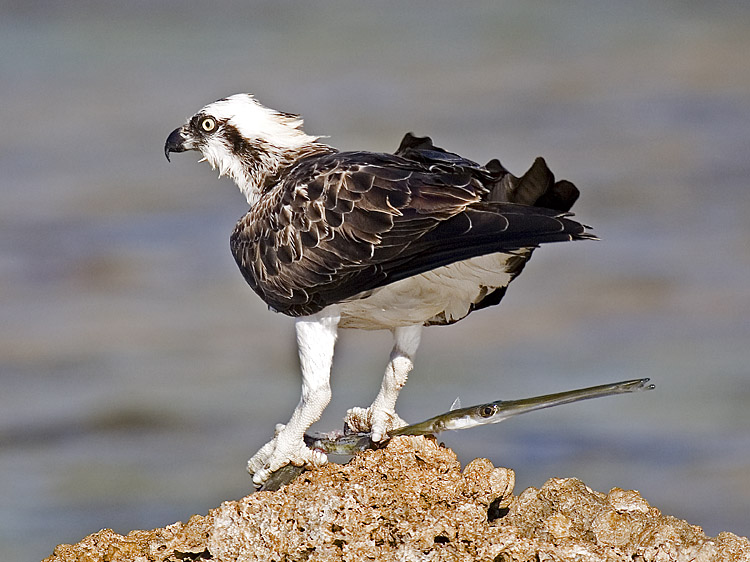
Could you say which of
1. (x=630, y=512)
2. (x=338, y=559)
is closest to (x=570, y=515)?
(x=630, y=512)

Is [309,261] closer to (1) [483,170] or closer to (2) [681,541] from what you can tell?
(1) [483,170]

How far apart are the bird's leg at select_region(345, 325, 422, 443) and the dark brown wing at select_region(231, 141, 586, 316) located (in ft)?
3.05

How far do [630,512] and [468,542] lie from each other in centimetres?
154

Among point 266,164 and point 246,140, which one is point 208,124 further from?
point 266,164

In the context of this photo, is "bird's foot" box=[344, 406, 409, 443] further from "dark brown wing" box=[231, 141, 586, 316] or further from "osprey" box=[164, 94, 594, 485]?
"dark brown wing" box=[231, 141, 586, 316]

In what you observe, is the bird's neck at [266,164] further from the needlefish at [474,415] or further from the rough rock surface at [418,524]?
the rough rock surface at [418,524]

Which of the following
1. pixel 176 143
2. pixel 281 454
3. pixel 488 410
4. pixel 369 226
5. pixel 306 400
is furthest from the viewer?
pixel 176 143

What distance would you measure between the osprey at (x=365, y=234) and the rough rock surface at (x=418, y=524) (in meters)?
1.19

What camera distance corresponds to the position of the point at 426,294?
372 inches

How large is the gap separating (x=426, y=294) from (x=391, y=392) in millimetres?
940

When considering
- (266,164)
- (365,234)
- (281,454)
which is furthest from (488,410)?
(266,164)

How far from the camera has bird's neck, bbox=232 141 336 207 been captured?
33.8ft

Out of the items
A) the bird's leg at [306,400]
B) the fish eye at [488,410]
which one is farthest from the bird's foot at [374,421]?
the fish eye at [488,410]

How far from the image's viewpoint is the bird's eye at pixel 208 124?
10.4 metres
